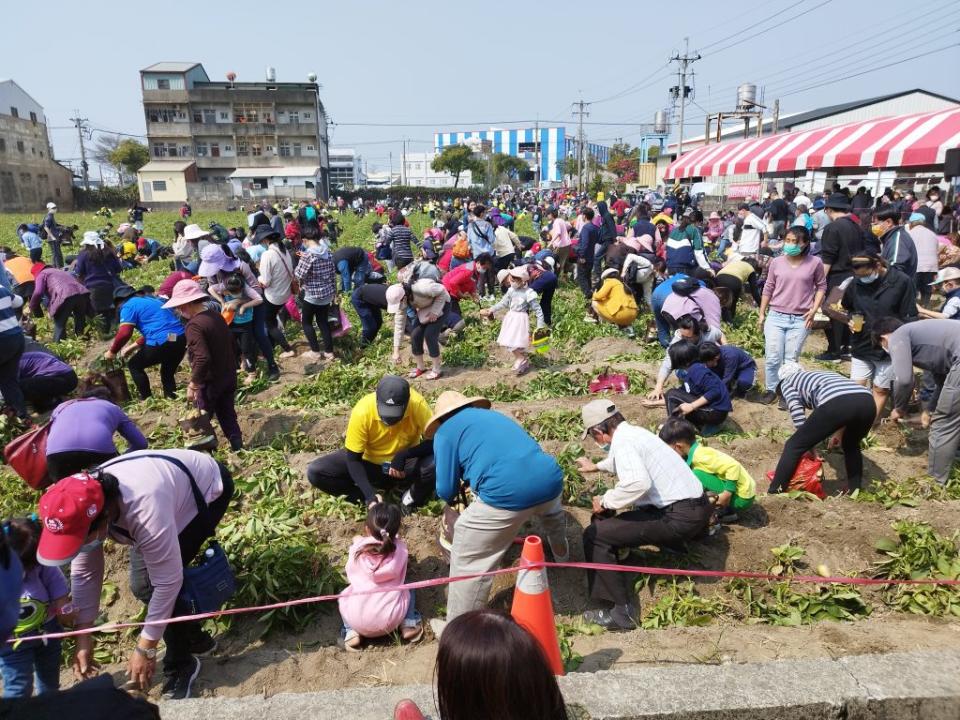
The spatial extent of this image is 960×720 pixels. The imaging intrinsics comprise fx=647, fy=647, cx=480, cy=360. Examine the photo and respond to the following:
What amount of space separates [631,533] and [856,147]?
14.3 metres

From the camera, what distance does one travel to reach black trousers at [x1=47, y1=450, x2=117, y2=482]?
3.74 meters

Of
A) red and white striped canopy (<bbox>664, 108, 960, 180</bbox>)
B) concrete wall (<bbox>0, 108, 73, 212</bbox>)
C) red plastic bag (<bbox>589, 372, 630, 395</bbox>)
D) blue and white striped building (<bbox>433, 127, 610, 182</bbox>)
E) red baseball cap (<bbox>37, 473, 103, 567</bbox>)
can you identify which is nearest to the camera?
red baseball cap (<bbox>37, 473, 103, 567</bbox>)

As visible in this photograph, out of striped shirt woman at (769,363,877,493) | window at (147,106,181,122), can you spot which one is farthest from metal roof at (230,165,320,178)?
striped shirt woman at (769,363,877,493)

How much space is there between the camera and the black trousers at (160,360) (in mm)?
7180

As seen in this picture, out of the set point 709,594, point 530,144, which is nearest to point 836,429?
point 709,594

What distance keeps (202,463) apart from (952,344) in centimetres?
548

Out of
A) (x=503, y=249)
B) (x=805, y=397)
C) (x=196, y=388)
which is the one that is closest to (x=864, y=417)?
(x=805, y=397)

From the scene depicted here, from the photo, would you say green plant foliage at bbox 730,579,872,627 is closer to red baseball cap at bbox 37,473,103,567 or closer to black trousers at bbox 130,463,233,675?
black trousers at bbox 130,463,233,675

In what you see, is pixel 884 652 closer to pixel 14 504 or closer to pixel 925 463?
pixel 925 463

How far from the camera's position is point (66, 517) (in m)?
2.80

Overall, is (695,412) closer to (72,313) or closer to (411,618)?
(411,618)

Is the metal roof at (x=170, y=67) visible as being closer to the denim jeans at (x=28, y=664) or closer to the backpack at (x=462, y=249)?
the backpack at (x=462, y=249)

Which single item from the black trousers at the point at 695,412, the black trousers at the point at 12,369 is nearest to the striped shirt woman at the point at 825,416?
the black trousers at the point at 695,412

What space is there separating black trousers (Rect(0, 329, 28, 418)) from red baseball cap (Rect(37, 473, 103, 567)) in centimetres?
393
